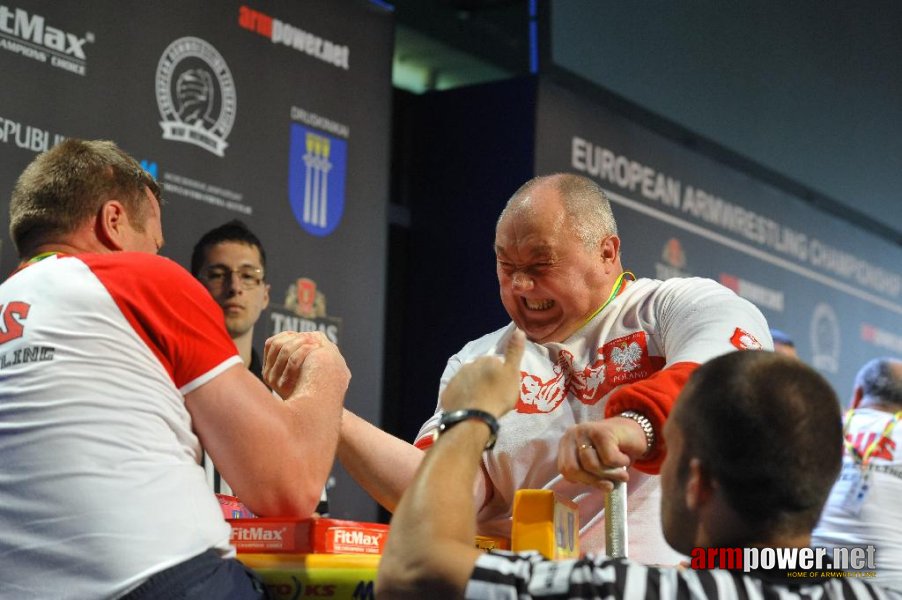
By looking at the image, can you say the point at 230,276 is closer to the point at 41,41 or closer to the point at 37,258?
the point at 41,41

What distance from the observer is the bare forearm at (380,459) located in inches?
87.5

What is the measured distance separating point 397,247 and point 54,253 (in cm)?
341

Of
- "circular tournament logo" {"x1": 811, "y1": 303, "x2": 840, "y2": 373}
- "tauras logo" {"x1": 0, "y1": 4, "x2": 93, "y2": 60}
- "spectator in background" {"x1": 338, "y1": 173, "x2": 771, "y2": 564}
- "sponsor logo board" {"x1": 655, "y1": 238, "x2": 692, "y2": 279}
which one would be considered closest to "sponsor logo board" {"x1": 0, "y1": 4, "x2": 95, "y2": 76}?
"tauras logo" {"x1": 0, "y1": 4, "x2": 93, "y2": 60}

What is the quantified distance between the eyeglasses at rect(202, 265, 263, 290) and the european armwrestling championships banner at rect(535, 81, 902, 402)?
159 cm

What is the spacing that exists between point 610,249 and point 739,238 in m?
3.83

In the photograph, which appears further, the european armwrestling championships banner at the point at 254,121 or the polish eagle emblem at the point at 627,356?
the european armwrestling championships banner at the point at 254,121

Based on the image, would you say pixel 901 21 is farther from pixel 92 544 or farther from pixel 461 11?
pixel 92 544

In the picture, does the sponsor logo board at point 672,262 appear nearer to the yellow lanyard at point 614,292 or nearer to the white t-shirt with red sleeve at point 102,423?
the yellow lanyard at point 614,292

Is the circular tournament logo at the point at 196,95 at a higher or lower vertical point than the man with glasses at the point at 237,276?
higher

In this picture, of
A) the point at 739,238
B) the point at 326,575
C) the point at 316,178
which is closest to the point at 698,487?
the point at 326,575

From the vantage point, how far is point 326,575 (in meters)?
1.52

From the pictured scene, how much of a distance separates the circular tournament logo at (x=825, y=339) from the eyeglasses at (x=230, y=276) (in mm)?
3905

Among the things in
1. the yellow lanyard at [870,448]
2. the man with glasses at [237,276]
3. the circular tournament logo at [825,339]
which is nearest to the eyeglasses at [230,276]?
the man with glasses at [237,276]

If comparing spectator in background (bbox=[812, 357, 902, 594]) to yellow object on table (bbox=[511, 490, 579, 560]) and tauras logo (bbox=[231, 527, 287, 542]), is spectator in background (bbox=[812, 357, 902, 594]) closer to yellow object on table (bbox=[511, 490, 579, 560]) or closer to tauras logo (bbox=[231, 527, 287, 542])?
yellow object on table (bbox=[511, 490, 579, 560])
